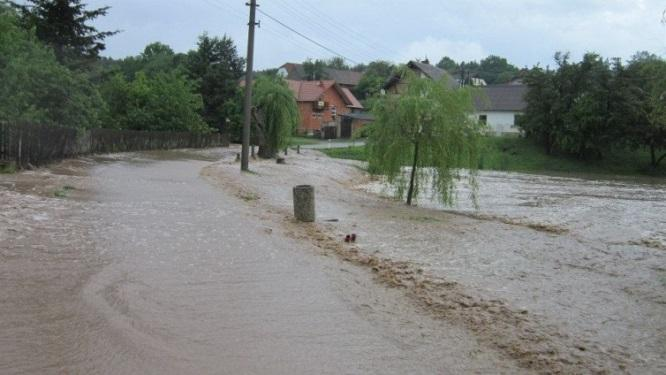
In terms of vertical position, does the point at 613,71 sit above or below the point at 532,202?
above

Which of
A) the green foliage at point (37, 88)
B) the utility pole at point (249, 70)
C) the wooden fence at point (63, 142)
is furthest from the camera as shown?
the green foliage at point (37, 88)

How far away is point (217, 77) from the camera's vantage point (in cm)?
6206

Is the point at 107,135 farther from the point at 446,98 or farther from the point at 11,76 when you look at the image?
the point at 446,98

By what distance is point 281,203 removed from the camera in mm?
18094

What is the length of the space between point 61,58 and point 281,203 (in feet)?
102

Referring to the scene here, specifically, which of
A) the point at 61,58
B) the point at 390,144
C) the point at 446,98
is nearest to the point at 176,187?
the point at 390,144

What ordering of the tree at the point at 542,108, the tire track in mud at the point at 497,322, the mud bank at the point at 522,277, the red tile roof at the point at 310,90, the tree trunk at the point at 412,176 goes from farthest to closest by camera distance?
the red tile roof at the point at 310,90 → the tree at the point at 542,108 → the tree trunk at the point at 412,176 → the mud bank at the point at 522,277 → the tire track in mud at the point at 497,322

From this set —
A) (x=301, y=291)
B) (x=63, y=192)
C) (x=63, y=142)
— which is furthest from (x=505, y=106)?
(x=301, y=291)

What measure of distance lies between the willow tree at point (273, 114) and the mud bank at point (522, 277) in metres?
18.7

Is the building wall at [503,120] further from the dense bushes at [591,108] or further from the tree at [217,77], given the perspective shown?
the tree at [217,77]

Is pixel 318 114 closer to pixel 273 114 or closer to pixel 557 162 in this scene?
pixel 557 162

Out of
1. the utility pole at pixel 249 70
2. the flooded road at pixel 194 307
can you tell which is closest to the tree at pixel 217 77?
the utility pole at pixel 249 70

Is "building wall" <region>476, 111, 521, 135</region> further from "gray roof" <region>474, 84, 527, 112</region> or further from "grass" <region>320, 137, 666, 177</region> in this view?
"grass" <region>320, 137, 666, 177</region>

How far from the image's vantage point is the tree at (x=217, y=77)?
62.2 metres
